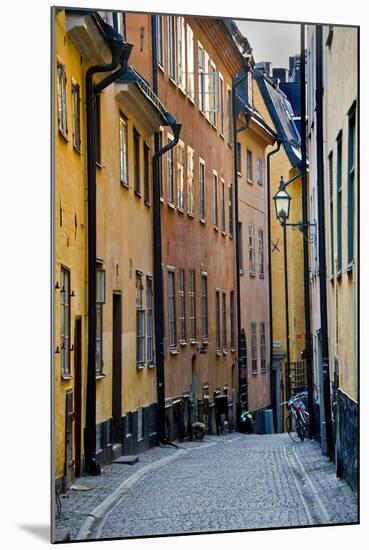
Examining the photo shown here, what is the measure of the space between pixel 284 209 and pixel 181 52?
1696mm

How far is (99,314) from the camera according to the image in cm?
1380

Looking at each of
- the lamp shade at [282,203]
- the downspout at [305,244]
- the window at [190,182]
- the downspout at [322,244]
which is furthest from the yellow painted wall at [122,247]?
the downspout at [322,244]

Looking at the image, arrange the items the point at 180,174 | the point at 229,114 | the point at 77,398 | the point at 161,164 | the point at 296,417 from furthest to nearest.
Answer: the point at 229,114, the point at 296,417, the point at 180,174, the point at 161,164, the point at 77,398

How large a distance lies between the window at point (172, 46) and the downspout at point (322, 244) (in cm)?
139

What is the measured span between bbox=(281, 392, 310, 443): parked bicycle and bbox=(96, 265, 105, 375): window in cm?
188

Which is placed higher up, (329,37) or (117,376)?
(329,37)

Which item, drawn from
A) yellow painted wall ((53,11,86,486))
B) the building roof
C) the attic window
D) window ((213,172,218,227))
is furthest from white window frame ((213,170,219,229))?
the attic window

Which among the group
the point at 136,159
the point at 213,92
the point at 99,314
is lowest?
the point at 99,314

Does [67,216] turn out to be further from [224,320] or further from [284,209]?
[284,209]

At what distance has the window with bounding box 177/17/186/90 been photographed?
13.9m

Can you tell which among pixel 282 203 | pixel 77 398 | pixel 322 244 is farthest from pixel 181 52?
pixel 77 398

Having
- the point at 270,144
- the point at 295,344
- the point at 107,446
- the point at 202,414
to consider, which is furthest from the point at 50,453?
the point at 270,144

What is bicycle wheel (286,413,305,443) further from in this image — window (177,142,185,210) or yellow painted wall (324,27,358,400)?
window (177,142,185,210)

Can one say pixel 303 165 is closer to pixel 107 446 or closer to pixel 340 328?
pixel 340 328
